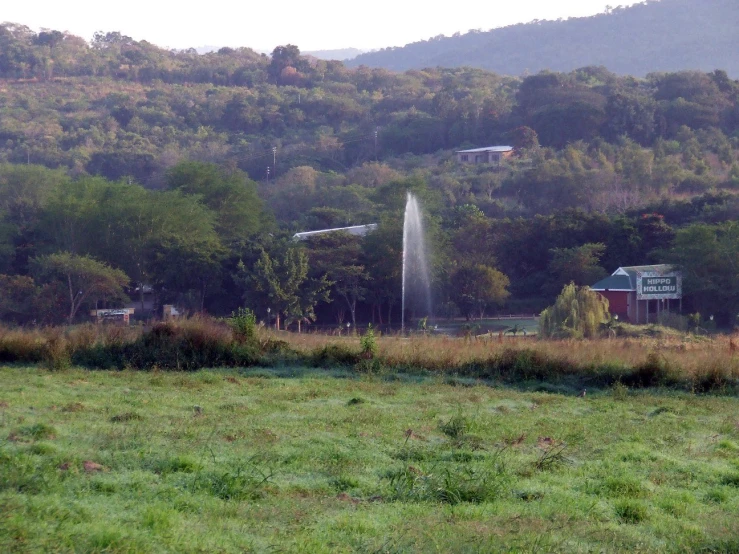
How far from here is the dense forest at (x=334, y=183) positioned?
3538 centimetres

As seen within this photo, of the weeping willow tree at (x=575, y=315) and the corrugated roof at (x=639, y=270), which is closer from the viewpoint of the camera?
the weeping willow tree at (x=575, y=315)

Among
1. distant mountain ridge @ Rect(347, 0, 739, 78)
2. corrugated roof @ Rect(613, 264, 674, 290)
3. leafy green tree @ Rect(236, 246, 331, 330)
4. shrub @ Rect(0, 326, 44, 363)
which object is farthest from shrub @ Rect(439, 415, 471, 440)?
distant mountain ridge @ Rect(347, 0, 739, 78)

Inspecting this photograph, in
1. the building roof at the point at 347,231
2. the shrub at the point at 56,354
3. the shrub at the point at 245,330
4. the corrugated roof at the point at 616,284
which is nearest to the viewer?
the shrub at the point at 56,354

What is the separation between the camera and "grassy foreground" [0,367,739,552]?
5211 mm

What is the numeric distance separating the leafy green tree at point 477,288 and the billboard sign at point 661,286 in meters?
5.53

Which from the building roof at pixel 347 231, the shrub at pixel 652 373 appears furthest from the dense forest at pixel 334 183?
the shrub at pixel 652 373

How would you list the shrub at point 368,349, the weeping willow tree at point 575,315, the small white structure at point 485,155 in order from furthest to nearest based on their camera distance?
1. the small white structure at point 485,155
2. the weeping willow tree at point 575,315
3. the shrub at point 368,349

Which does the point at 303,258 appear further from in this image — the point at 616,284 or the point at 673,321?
the point at 673,321

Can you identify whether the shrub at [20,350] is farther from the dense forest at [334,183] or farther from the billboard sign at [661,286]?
the billboard sign at [661,286]

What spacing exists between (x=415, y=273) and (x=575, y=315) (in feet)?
34.6

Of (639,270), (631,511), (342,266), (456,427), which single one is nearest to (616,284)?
(639,270)

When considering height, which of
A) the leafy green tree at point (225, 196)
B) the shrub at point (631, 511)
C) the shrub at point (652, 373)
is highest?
the leafy green tree at point (225, 196)

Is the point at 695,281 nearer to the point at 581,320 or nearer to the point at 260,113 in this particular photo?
the point at 581,320

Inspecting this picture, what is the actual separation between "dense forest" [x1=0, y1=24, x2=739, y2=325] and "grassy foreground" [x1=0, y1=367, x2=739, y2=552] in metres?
22.7
